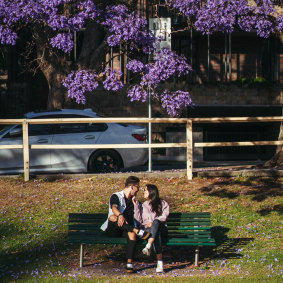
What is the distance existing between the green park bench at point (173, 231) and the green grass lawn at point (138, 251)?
364mm

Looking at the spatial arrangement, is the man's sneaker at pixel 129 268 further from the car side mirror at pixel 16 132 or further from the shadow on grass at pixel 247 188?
the car side mirror at pixel 16 132

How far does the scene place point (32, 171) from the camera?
14039 mm

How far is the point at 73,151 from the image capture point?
14.1 meters

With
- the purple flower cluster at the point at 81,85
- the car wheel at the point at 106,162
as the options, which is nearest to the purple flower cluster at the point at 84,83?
the purple flower cluster at the point at 81,85

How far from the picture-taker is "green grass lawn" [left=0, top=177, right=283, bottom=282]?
8062 millimetres

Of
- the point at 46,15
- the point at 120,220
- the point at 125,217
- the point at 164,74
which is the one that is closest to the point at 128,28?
the point at 164,74

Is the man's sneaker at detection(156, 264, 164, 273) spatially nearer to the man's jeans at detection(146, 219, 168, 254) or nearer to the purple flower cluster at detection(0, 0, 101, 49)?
the man's jeans at detection(146, 219, 168, 254)

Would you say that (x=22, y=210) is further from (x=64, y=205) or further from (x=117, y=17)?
(x=117, y=17)

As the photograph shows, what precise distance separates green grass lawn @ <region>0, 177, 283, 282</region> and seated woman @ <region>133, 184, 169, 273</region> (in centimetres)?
47

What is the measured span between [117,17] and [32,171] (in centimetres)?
448

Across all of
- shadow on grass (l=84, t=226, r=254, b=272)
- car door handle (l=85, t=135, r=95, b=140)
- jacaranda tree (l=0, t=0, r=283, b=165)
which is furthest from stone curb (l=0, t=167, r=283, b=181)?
shadow on grass (l=84, t=226, r=254, b=272)

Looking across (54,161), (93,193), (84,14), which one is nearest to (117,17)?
(84,14)

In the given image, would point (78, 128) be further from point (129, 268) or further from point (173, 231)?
point (129, 268)

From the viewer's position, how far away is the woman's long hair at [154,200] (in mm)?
8445
